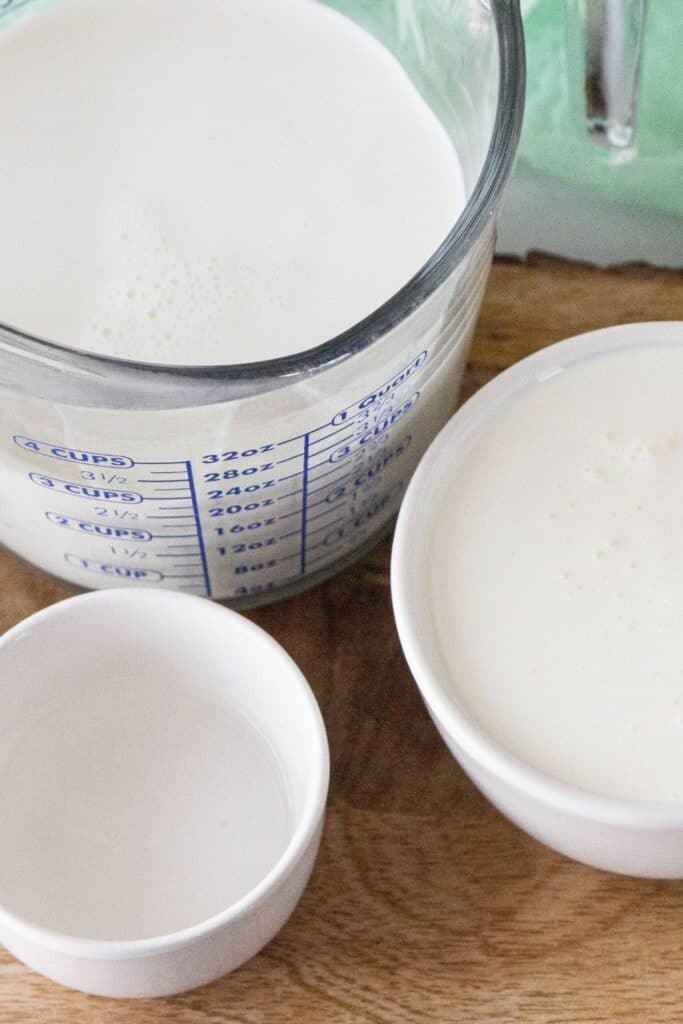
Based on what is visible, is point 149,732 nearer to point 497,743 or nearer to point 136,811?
point 136,811

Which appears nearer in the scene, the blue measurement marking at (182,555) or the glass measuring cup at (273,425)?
the glass measuring cup at (273,425)

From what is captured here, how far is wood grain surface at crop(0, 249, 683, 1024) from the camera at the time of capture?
67 cm

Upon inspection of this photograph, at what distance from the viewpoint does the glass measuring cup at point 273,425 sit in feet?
1.89

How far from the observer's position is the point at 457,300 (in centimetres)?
64

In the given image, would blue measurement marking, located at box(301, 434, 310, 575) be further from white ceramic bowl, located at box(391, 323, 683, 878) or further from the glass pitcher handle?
the glass pitcher handle

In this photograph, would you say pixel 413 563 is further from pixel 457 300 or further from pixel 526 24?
pixel 526 24

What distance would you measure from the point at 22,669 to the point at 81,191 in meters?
0.24

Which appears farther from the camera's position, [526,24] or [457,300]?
[526,24]

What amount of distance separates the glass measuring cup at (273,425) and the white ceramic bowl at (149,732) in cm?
4

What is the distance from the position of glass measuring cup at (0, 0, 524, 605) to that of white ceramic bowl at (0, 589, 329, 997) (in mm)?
43

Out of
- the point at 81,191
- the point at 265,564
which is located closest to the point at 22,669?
the point at 265,564

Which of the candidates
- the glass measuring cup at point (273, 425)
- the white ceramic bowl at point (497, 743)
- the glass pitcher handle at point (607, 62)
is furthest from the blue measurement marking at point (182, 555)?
the glass pitcher handle at point (607, 62)

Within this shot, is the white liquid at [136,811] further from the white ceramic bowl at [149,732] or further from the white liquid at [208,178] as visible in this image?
the white liquid at [208,178]

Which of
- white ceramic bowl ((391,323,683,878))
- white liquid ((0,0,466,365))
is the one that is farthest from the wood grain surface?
white liquid ((0,0,466,365))
